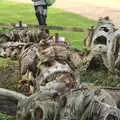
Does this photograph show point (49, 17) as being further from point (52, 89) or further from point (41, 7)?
point (52, 89)

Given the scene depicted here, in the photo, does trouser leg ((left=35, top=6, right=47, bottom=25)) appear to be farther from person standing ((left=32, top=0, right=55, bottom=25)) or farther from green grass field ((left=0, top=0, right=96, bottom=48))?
green grass field ((left=0, top=0, right=96, bottom=48))

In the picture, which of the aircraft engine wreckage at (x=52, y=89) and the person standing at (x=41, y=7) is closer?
the aircraft engine wreckage at (x=52, y=89)

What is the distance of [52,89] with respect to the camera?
694 cm

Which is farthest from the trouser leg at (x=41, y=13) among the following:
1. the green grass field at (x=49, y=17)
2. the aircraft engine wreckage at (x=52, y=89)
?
the green grass field at (x=49, y=17)

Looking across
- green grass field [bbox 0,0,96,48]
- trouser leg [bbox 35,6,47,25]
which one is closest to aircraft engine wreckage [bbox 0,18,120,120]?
trouser leg [bbox 35,6,47,25]

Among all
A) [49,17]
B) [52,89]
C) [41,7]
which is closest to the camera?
[52,89]

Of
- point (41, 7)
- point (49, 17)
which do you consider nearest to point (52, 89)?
point (41, 7)

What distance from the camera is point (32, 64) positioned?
9.56 metres

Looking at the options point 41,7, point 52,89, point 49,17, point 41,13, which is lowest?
point 49,17

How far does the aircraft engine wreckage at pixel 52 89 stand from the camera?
6180 millimetres

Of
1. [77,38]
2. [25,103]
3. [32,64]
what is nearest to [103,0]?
[77,38]

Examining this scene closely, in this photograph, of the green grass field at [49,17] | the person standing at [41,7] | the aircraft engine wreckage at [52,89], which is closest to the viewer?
the aircraft engine wreckage at [52,89]

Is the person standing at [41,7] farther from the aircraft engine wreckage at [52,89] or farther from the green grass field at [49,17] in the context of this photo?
the green grass field at [49,17]

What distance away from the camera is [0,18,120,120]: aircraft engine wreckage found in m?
6.18
